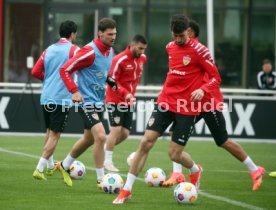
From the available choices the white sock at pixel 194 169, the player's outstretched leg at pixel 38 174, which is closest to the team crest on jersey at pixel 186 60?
the white sock at pixel 194 169

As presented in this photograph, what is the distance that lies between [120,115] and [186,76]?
14.5 ft

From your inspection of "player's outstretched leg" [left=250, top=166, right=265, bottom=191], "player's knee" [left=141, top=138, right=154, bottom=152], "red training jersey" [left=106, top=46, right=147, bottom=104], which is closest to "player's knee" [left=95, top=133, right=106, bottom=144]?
"player's knee" [left=141, top=138, right=154, bottom=152]

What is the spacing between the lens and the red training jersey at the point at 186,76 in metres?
11.5

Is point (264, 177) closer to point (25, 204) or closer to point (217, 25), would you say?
point (25, 204)

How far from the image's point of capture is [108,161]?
15.4 m

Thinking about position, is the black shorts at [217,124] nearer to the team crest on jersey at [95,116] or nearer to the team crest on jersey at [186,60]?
the team crest on jersey at [186,60]

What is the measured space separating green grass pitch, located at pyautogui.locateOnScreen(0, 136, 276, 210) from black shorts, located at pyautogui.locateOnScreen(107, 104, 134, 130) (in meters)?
0.73

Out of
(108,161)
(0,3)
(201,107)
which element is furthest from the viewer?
(0,3)

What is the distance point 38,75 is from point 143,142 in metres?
3.28

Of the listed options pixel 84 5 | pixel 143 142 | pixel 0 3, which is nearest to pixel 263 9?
pixel 84 5

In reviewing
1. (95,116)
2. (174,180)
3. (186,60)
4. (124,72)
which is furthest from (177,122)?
(124,72)

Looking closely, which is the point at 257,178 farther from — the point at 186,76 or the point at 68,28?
the point at 68,28

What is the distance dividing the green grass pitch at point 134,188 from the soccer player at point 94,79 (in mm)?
605

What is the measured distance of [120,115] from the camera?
1593 centimetres
